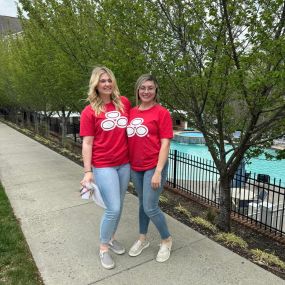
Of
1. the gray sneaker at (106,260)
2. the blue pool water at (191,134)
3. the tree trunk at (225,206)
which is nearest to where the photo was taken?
the gray sneaker at (106,260)

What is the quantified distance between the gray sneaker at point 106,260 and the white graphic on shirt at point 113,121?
4.27ft

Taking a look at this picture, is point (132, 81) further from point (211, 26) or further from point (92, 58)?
point (92, 58)

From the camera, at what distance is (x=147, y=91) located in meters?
3.00

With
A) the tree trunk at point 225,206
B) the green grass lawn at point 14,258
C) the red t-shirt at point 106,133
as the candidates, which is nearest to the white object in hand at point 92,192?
the red t-shirt at point 106,133

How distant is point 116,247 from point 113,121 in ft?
4.72

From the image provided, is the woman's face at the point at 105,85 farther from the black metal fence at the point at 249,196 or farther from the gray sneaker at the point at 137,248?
the black metal fence at the point at 249,196

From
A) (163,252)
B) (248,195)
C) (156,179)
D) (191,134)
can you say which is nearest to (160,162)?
(156,179)

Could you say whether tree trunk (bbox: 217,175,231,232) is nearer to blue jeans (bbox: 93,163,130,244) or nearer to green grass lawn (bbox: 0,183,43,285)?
blue jeans (bbox: 93,163,130,244)

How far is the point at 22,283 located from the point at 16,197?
2.85 m

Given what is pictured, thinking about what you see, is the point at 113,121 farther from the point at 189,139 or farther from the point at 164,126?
the point at 189,139

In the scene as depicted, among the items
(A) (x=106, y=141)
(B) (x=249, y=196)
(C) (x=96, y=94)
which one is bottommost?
(B) (x=249, y=196)

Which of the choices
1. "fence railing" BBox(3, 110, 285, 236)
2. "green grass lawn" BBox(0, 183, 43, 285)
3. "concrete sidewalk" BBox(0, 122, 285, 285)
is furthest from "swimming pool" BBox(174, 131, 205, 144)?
"green grass lawn" BBox(0, 183, 43, 285)

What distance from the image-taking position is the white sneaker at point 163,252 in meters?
3.32

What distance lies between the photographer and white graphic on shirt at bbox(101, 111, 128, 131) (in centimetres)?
301
